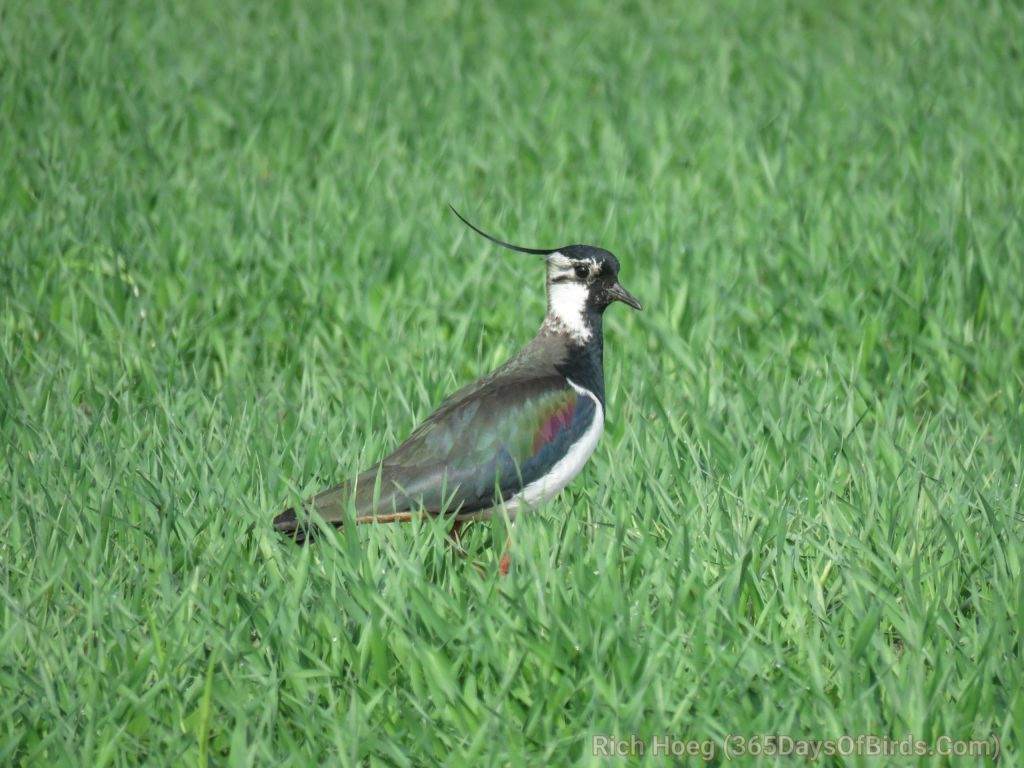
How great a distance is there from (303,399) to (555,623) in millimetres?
2039

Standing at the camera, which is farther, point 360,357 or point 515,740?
point 360,357

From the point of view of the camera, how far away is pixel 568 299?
4332 millimetres

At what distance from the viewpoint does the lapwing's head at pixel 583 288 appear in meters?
4.30

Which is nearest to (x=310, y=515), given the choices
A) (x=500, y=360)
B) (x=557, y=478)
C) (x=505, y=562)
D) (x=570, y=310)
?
(x=505, y=562)

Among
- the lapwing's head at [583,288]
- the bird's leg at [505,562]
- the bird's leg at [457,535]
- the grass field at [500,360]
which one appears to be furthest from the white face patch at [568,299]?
the bird's leg at [505,562]

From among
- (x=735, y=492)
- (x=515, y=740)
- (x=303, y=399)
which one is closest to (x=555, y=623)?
(x=515, y=740)

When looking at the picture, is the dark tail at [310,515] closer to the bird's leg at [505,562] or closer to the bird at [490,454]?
the bird at [490,454]

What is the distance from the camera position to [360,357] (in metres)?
5.28

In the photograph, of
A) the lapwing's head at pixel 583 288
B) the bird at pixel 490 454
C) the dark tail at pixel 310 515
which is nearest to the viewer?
the dark tail at pixel 310 515

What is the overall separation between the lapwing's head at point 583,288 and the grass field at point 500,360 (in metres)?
0.41

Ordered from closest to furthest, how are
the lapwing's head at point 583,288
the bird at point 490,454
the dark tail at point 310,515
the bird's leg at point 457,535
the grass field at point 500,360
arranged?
the grass field at point 500,360 → the dark tail at point 310,515 → the bird at point 490,454 → the bird's leg at point 457,535 → the lapwing's head at point 583,288

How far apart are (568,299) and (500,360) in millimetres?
1107

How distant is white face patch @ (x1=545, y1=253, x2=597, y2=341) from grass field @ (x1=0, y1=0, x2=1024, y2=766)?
391mm

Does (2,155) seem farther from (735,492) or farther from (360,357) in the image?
(735,492)
